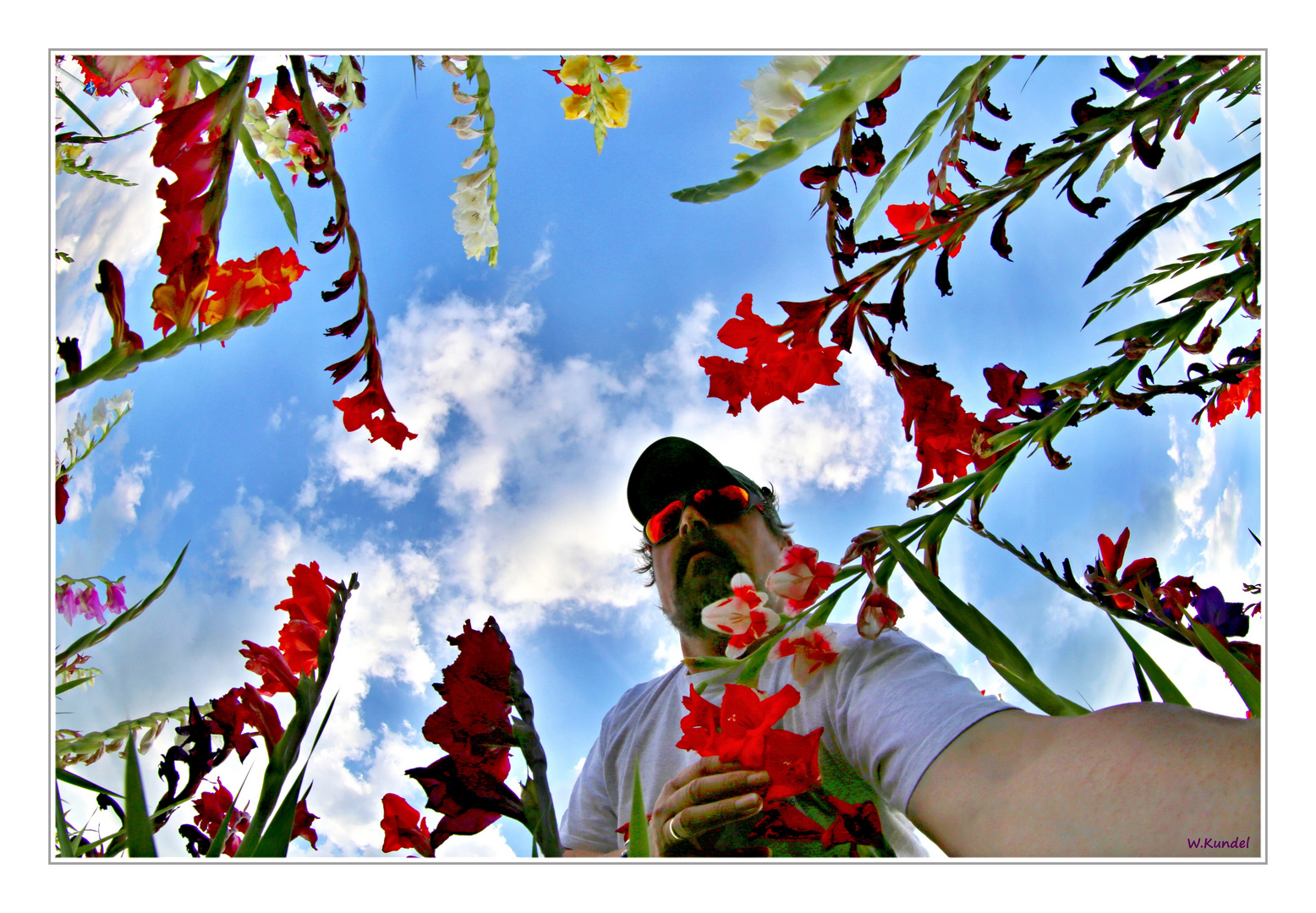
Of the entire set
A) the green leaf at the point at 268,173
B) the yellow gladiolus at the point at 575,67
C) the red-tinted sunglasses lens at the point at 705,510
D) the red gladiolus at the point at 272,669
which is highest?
the yellow gladiolus at the point at 575,67

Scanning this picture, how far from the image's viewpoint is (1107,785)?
13.2 inches

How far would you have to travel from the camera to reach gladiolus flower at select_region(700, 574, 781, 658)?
0.41 metres

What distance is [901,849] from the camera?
0.44 m

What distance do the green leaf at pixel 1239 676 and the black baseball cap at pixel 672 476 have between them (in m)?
0.33

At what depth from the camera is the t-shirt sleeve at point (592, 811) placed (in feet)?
1.50

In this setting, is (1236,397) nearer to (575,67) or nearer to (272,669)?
(575,67)

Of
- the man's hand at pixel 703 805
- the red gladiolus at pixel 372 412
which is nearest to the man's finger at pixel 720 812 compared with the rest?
the man's hand at pixel 703 805

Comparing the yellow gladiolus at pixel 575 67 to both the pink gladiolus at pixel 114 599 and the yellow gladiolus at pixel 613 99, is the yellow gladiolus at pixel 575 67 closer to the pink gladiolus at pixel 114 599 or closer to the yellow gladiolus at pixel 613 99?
the yellow gladiolus at pixel 613 99

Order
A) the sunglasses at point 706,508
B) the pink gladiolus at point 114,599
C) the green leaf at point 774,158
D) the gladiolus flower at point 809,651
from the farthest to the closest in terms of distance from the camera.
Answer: the sunglasses at point 706,508 → the pink gladiolus at point 114,599 → the gladiolus flower at point 809,651 → the green leaf at point 774,158

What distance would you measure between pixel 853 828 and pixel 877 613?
0.16m

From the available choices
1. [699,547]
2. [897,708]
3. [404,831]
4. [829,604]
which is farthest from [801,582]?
[404,831]
